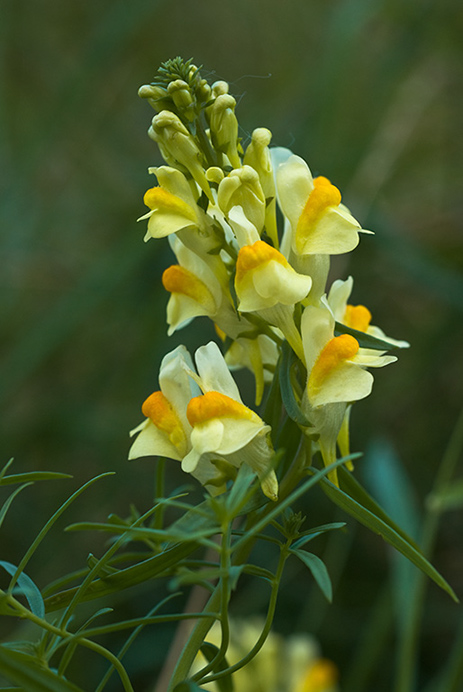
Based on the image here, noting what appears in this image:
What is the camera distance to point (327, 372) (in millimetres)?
572

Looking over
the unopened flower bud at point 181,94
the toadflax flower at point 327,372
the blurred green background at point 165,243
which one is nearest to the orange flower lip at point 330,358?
the toadflax flower at point 327,372

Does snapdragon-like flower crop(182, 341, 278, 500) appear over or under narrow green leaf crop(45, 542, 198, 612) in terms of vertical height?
over

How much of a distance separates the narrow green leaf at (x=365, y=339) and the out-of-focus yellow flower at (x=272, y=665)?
823 millimetres

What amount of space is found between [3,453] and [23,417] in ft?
0.88

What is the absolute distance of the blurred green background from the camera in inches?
72.1

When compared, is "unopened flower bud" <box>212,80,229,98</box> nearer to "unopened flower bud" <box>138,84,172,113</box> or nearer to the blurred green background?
"unopened flower bud" <box>138,84,172,113</box>

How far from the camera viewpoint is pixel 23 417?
214cm

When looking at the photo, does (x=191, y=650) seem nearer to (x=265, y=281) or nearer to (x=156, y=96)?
(x=265, y=281)

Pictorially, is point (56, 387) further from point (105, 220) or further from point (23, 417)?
point (105, 220)

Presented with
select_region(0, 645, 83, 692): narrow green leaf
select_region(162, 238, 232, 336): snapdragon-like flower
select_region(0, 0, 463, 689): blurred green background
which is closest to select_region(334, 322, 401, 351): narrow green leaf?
select_region(162, 238, 232, 336): snapdragon-like flower

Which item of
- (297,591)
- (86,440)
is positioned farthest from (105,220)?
(297,591)

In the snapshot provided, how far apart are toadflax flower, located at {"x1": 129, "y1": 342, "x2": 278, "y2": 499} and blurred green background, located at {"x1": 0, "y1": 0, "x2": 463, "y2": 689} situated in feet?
3.42

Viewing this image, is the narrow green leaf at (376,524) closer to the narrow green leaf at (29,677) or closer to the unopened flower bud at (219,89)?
the narrow green leaf at (29,677)

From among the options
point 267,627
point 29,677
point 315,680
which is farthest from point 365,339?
point 315,680
